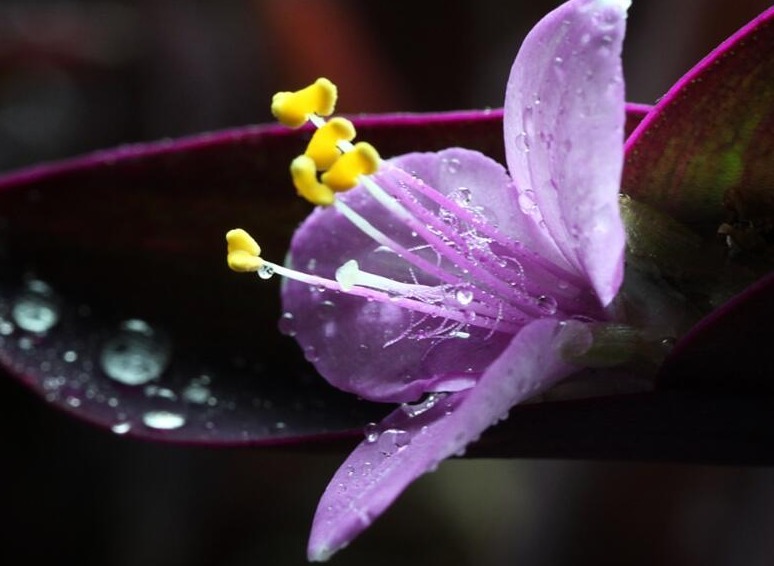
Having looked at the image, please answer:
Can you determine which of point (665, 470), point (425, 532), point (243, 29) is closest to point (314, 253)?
point (665, 470)

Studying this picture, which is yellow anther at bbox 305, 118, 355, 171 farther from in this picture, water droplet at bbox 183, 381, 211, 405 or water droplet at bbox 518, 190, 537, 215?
water droplet at bbox 183, 381, 211, 405

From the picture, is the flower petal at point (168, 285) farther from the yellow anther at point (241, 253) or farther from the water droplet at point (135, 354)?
the yellow anther at point (241, 253)

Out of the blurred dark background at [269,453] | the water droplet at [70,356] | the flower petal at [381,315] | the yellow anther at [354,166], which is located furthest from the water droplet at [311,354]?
the blurred dark background at [269,453]

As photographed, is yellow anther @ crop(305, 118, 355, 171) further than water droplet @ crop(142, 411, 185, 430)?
No

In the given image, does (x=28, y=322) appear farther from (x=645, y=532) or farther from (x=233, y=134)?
(x=645, y=532)

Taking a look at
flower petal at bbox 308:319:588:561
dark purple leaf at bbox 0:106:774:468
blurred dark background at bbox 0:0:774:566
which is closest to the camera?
flower petal at bbox 308:319:588:561

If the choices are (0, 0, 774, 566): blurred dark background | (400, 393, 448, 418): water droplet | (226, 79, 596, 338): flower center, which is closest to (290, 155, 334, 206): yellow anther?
(226, 79, 596, 338): flower center

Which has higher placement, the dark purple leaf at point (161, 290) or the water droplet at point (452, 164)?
the water droplet at point (452, 164)

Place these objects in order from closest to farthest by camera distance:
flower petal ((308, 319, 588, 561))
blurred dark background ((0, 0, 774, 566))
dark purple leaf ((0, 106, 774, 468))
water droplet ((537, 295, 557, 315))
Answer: flower petal ((308, 319, 588, 561)) → water droplet ((537, 295, 557, 315)) → dark purple leaf ((0, 106, 774, 468)) → blurred dark background ((0, 0, 774, 566))
